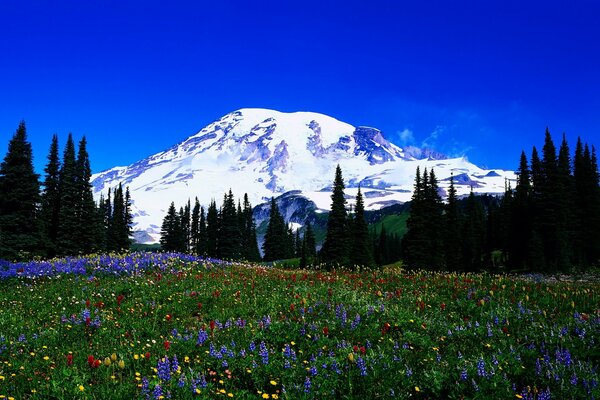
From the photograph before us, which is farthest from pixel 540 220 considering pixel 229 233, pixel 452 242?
→ pixel 229 233

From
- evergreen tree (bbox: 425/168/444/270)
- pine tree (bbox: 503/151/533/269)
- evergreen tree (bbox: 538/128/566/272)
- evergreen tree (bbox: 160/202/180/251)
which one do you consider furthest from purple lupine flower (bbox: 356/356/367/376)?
evergreen tree (bbox: 160/202/180/251)

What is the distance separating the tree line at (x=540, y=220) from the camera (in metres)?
55.2

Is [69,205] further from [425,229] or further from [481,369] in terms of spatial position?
[481,369]

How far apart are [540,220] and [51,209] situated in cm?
6391

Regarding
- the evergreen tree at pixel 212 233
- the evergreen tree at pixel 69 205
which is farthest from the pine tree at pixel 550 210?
the evergreen tree at pixel 212 233

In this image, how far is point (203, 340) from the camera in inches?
306

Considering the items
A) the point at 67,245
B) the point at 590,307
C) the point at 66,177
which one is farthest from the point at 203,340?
the point at 66,177

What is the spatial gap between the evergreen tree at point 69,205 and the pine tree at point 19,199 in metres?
13.5

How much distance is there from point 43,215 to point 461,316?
53756 mm

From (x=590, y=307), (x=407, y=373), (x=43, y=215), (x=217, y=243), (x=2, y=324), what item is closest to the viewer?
(x=407, y=373)

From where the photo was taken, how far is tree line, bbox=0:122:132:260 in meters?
36.0

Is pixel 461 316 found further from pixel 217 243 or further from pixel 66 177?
pixel 217 243

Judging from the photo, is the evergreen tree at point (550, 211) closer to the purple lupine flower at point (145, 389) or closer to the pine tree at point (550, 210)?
the pine tree at point (550, 210)

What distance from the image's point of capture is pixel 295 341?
796 centimetres
